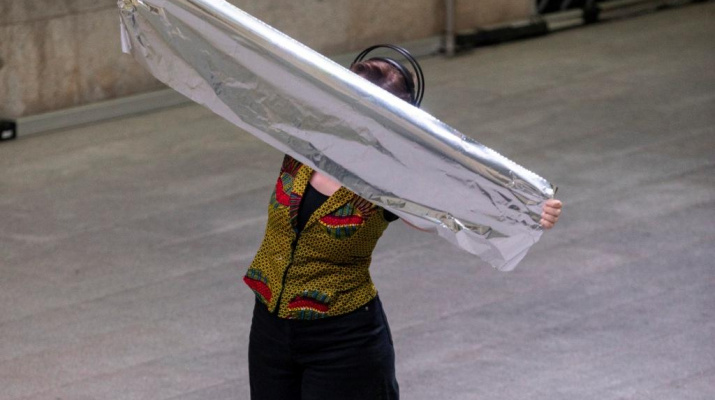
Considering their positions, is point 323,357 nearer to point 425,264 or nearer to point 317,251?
point 317,251

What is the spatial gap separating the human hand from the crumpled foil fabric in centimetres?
2

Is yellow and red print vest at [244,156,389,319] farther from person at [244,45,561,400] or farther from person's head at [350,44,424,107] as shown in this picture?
person's head at [350,44,424,107]

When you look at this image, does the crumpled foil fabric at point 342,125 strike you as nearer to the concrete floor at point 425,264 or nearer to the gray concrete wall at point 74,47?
the concrete floor at point 425,264

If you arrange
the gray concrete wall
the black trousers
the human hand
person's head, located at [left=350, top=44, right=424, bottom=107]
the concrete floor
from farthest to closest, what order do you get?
1. the gray concrete wall
2. the concrete floor
3. the black trousers
4. person's head, located at [left=350, top=44, right=424, bottom=107]
5. the human hand

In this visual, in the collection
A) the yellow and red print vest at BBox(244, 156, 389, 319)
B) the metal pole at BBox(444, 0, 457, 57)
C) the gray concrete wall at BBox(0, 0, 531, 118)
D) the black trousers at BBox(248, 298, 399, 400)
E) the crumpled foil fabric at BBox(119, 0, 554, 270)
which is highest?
the crumpled foil fabric at BBox(119, 0, 554, 270)

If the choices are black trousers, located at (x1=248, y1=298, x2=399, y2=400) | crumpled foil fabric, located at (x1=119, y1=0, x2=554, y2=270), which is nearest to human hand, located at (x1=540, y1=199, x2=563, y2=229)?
crumpled foil fabric, located at (x1=119, y1=0, x2=554, y2=270)

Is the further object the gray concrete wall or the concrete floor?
the gray concrete wall

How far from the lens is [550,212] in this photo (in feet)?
9.86

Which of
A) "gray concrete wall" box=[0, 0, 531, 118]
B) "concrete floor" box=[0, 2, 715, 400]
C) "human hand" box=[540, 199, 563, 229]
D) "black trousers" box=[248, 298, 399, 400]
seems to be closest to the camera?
"human hand" box=[540, 199, 563, 229]

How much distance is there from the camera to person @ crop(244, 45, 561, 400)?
3312 millimetres

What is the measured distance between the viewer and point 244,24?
3035 millimetres

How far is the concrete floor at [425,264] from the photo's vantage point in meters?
5.66

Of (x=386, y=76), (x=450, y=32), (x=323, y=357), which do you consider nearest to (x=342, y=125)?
(x=386, y=76)

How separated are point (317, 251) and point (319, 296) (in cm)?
13
